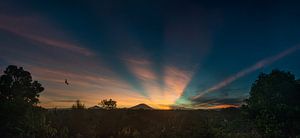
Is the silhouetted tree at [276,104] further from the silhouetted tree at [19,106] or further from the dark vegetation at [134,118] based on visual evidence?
the silhouetted tree at [19,106]

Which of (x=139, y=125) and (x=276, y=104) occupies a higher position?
(x=276, y=104)

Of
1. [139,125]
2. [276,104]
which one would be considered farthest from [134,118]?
[276,104]

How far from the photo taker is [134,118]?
166 ft

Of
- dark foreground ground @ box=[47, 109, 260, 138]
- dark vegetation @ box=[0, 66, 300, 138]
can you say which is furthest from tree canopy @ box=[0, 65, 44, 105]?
dark foreground ground @ box=[47, 109, 260, 138]

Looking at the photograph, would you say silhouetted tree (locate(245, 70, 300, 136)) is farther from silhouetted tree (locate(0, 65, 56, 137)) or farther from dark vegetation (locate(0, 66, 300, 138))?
silhouetted tree (locate(0, 65, 56, 137))

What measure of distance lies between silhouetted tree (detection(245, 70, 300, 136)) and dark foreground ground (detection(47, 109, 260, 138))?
12.4 feet

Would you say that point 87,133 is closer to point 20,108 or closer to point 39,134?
point 39,134

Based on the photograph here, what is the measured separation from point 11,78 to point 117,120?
2244 cm

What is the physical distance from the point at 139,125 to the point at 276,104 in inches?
804

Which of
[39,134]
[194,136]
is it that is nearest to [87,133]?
[39,134]

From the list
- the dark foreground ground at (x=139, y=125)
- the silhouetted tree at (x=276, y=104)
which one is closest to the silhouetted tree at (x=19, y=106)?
the dark foreground ground at (x=139, y=125)

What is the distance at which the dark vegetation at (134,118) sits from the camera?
28219 mm

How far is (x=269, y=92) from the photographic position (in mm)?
37000

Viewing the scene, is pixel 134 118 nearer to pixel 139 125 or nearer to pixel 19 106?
pixel 139 125
